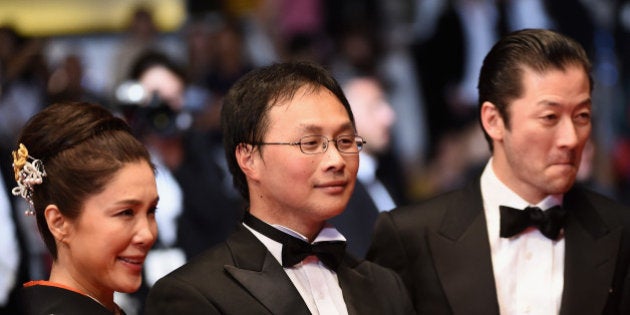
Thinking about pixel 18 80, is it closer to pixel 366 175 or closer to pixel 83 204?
pixel 366 175

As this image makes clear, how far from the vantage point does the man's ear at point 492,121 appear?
13.2 feet

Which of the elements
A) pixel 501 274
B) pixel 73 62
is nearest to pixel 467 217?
pixel 501 274

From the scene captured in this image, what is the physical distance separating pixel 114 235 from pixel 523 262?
1.41 metres

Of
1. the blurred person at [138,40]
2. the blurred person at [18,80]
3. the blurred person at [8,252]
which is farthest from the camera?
the blurred person at [138,40]

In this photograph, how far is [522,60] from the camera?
4023 millimetres

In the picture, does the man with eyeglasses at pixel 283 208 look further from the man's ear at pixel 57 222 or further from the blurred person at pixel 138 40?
the blurred person at pixel 138 40

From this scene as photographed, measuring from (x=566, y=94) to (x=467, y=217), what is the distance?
55 centimetres

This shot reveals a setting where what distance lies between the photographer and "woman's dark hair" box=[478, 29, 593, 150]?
3.97 m

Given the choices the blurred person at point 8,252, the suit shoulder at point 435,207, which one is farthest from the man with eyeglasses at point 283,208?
the blurred person at point 8,252

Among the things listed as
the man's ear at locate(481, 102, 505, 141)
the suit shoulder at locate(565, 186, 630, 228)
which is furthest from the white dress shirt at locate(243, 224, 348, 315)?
the suit shoulder at locate(565, 186, 630, 228)

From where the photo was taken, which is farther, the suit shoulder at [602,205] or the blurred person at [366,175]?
the blurred person at [366,175]

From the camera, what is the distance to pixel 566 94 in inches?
153

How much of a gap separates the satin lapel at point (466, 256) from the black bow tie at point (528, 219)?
9 cm

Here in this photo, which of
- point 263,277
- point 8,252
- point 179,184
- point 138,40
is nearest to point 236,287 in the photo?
point 263,277
